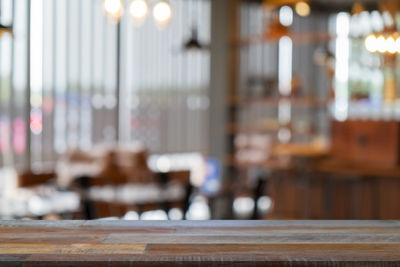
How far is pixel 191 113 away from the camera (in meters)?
10.5

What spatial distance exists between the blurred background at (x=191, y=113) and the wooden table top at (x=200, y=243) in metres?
2.68

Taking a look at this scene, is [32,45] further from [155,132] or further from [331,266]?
[331,266]

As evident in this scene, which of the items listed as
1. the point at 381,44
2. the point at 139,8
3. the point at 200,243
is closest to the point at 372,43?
the point at 381,44

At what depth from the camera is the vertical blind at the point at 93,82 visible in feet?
28.1

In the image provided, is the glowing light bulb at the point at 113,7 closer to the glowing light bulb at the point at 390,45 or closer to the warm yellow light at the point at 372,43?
the warm yellow light at the point at 372,43

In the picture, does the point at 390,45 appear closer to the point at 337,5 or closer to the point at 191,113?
the point at 191,113

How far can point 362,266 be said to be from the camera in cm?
199

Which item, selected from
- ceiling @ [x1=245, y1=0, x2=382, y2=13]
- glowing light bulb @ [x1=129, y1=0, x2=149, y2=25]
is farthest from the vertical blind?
glowing light bulb @ [x1=129, y1=0, x2=149, y2=25]

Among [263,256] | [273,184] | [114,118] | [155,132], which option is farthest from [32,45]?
[263,256]

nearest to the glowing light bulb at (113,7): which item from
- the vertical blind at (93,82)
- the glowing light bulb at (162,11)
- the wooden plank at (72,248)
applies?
the glowing light bulb at (162,11)

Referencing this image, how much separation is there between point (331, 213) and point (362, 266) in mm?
5106

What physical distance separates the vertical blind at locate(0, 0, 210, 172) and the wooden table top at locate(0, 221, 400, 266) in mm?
6167

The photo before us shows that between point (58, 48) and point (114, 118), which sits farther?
point (114, 118)

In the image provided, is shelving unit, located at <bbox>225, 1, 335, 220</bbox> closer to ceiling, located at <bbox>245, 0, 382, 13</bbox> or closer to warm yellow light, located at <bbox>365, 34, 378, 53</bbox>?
ceiling, located at <bbox>245, 0, 382, 13</bbox>
